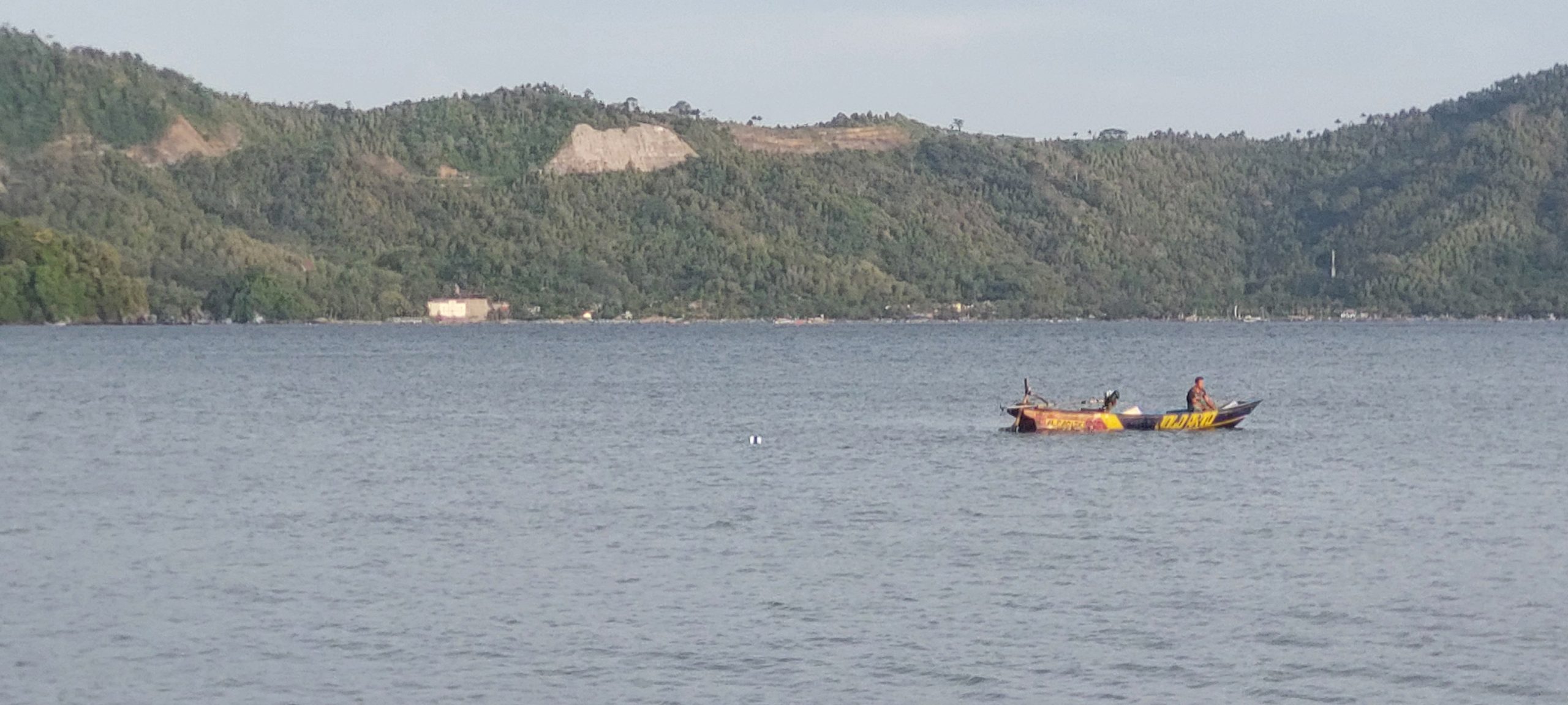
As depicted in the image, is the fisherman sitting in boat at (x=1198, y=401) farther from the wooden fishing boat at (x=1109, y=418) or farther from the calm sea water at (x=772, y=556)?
the calm sea water at (x=772, y=556)

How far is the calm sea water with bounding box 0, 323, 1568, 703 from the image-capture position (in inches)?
1022

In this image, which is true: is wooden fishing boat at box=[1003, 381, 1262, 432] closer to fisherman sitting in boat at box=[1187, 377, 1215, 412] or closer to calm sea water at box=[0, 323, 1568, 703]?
fisherman sitting in boat at box=[1187, 377, 1215, 412]

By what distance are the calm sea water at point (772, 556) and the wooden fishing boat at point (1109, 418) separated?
1.70 feet

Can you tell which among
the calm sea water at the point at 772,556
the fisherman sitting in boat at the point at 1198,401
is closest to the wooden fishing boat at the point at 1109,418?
the fisherman sitting in boat at the point at 1198,401

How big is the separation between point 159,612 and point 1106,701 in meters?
13.6

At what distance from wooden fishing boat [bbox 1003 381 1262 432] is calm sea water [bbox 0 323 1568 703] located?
20.4 inches

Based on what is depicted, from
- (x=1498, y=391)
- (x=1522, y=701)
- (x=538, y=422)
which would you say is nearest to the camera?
(x=1522, y=701)

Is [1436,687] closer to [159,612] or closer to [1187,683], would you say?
[1187,683]

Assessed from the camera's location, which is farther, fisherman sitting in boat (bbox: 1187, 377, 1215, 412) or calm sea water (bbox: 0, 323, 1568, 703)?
fisherman sitting in boat (bbox: 1187, 377, 1215, 412)

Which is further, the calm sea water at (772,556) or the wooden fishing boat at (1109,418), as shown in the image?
the wooden fishing boat at (1109,418)

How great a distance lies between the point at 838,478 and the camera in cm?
4912

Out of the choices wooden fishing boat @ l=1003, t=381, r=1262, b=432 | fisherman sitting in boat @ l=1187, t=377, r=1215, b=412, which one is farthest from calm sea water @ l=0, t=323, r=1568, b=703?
fisherman sitting in boat @ l=1187, t=377, r=1215, b=412

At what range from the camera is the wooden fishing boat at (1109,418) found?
60.2 meters

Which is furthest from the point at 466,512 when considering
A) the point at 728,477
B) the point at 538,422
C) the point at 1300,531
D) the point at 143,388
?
the point at 143,388
